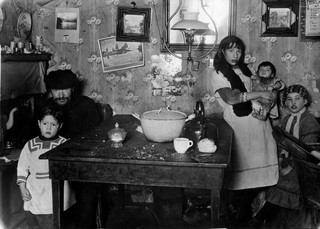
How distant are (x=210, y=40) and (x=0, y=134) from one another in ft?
7.22

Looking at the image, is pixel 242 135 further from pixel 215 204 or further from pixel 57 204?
pixel 57 204

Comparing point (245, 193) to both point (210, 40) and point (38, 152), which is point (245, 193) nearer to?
point (210, 40)

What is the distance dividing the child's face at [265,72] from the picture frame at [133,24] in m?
1.19

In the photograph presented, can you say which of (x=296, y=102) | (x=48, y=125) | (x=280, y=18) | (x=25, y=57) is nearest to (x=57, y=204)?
(x=48, y=125)

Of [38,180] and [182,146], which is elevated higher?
[182,146]

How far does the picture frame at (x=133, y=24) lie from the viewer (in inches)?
169

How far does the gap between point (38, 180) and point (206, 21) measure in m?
2.31

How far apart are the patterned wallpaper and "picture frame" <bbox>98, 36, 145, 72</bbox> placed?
48mm

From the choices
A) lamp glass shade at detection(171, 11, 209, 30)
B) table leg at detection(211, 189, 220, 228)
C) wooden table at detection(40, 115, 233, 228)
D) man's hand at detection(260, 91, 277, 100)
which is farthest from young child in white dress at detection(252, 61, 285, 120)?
table leg at detection(211, 189, 220, 228)

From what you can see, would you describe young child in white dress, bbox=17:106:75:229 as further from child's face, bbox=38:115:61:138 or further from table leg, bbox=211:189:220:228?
table leg, bbox=211:189:220:228

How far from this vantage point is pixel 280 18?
411 cm

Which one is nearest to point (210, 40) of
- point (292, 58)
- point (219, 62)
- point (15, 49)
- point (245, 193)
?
point (219, 62)

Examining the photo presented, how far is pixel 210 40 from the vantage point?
13.8 ft

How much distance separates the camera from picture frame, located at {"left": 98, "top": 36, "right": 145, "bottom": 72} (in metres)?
4.36
